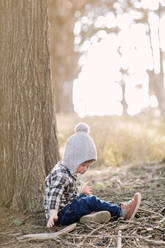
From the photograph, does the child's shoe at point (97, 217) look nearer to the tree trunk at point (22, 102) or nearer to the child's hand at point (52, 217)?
the child's hand at point (52, 217)

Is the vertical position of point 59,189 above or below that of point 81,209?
above

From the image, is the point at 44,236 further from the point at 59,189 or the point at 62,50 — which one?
the point at 62,50

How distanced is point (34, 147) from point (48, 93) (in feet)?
2.15

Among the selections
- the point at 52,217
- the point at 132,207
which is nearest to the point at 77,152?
the point at 52,217

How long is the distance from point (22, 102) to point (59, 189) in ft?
3.52

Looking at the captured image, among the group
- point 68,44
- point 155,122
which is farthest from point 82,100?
point 155,122

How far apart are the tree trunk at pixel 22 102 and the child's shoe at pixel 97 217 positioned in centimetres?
68

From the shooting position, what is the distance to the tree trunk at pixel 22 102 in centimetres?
399

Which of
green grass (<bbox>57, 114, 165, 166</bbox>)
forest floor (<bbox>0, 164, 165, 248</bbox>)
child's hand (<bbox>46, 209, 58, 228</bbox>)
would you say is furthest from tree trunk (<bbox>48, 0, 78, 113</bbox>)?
child's hand (<bbox>46, 209, 58, 228</bbox>)

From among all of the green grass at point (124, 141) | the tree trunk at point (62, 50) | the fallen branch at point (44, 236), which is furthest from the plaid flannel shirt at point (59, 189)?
the tree trunk at point (62, 50)

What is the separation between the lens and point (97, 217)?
3.55 m

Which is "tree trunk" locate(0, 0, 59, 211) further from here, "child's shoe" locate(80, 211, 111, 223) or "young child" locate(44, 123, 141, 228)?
"child's shoe" locate(80, 211, 111, 223)

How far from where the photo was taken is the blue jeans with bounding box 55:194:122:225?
3576 millimetres

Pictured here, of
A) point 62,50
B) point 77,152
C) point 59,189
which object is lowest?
point 59,189
